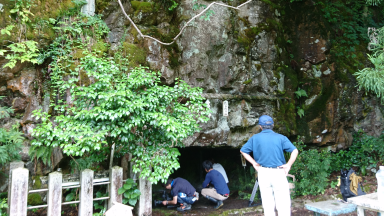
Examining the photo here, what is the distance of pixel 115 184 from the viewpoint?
5602 mm

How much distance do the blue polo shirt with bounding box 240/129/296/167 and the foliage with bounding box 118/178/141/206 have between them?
2.89 m

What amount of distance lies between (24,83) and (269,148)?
5982 millimetres

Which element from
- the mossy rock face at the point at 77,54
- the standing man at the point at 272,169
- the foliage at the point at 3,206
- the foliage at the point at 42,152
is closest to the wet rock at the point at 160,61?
the mossy rock face at the point at 77,54

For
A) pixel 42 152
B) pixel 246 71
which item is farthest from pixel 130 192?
pixel 246 71

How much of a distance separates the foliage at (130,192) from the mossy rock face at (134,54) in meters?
3.42

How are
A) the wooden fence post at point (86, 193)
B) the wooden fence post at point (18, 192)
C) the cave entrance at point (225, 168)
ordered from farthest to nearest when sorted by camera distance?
the cave entrance at point (225, 168) → the wooden fence post at point (86, 193) → the wooden fence post at point (18, 192)

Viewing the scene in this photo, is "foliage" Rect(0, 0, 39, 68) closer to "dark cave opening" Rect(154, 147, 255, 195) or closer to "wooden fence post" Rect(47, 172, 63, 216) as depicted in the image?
"wooden fence post" Rect(47, 172, 63, 216)

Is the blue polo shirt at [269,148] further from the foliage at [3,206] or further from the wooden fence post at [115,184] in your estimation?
the foliage at [3,206]

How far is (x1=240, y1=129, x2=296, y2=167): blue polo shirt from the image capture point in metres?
4.40

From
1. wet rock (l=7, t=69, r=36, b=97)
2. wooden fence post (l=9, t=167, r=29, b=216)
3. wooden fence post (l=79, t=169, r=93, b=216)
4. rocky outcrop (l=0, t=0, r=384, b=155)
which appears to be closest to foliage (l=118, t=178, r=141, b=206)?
wooden fence post (l=79, t=169, r=93, b=216)

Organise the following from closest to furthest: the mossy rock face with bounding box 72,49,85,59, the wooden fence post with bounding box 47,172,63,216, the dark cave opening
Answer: the wooden fence post with bounding box 47,172,63,216 → the mossy rock face with bounding box 72,49,85,59 → the dark cave opening

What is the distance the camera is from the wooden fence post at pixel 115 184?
18.3 ft

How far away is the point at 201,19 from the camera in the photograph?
822 centimetres

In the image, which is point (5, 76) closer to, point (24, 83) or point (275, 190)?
point (24, 83)
